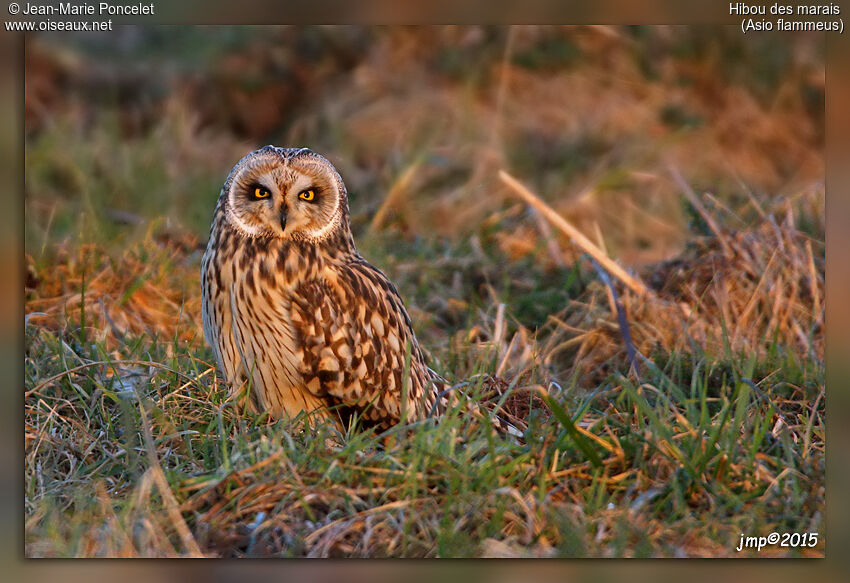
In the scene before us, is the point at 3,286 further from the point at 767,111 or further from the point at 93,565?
the point at 767,111

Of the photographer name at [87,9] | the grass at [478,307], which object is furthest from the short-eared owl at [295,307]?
the photographer name at [87,9]

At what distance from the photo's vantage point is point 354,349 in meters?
3.55

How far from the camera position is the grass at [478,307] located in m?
2.97

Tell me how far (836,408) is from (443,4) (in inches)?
68.2

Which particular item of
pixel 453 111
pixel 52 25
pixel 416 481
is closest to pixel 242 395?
pixel 416 481

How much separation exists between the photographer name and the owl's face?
589 millimetres

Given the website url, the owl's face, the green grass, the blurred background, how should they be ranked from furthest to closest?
the blurred background < the owl's face < the website url < the green grass

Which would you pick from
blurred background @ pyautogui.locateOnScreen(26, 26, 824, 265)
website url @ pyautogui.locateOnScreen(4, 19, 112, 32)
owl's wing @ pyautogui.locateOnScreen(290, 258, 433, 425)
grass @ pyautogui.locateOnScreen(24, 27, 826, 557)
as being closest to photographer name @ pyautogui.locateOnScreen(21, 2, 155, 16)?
website url @ pyautogui.locateOnScreen(4, 19, 112, 32)

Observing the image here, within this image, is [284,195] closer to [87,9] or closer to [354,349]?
[354,349]

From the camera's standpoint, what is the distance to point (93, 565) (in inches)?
110

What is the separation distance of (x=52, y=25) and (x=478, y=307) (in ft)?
7.36

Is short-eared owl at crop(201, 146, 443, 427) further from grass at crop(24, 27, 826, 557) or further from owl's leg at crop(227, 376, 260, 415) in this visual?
grass at crop(24, 27, 826, 557)

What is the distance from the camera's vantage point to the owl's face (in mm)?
3438

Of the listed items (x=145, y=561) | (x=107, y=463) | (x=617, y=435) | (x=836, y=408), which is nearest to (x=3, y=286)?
(x=107, y=463)
